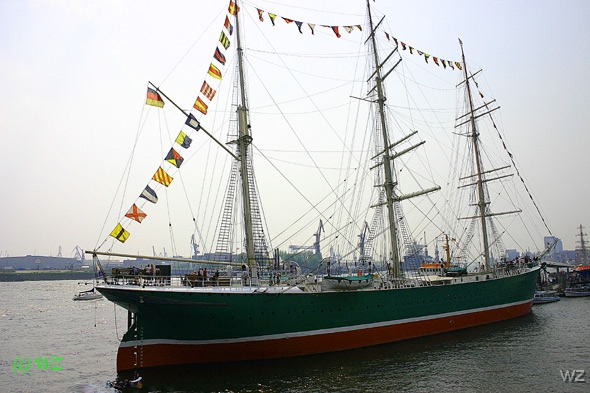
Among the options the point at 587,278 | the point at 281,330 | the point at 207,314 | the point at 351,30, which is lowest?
the point at 587,278

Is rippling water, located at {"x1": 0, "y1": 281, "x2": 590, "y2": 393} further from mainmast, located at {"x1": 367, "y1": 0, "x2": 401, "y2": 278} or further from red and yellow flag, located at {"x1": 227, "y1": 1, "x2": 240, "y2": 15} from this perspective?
red and yellow flag, located at {"x1": 227, "y1": 1, "x2": 240, "y2": 15}

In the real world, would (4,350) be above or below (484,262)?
below

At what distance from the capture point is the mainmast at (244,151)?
21.2 metres

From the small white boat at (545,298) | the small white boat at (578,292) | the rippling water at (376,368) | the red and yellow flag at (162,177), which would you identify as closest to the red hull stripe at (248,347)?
the rippling water at (376,368)

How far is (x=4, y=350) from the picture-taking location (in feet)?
84.4

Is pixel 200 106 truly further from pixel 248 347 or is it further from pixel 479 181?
pixel 479 181

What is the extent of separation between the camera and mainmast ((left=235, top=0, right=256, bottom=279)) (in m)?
21.2

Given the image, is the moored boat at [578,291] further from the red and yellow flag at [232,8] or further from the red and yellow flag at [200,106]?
the red and yellow flag at [232,8]

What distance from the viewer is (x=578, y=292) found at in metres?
49.8

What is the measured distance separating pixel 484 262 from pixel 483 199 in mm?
5948

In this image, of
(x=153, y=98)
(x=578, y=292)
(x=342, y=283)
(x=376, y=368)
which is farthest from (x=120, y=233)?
(x=578, y=292)

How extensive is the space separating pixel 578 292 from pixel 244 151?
50766 millimetres

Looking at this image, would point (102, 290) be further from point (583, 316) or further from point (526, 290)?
point (583, 316)

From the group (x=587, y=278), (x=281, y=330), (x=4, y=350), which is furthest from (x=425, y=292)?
(x=587, y=278)
